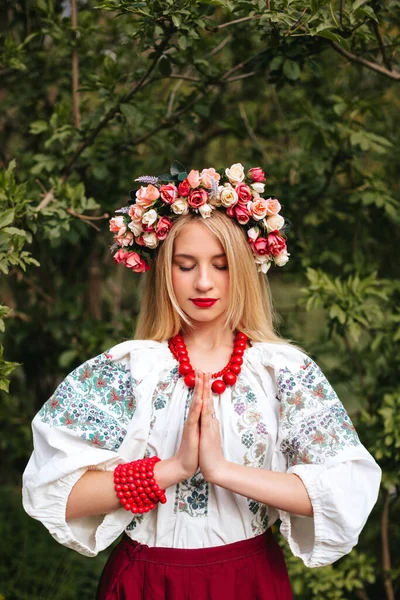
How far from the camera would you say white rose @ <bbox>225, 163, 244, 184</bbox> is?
2.07 metres

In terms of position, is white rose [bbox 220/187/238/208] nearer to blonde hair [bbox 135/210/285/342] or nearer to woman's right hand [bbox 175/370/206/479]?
blonde hair [bbox 135/210/285/342]

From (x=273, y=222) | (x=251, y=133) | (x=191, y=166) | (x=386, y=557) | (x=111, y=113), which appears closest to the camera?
(x=273, y=222)

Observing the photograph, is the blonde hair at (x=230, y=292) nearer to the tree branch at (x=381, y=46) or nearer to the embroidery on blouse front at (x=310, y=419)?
the embroidery on blouse front at (x=310, y=419)

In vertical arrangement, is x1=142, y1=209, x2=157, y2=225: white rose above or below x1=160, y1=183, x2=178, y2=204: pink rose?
below

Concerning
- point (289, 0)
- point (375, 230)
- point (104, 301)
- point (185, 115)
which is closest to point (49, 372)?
point (104, 301)

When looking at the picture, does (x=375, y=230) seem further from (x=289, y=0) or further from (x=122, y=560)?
(x=122, y=560)

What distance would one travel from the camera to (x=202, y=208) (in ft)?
6.67

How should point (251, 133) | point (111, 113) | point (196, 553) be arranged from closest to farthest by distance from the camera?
point (196, 553) → point (111, 113) → point (251, 133)

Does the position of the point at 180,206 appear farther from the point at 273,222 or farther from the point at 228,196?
the point at 273,222

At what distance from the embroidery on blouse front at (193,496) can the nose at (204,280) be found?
544mm

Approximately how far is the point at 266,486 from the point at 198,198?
85cm

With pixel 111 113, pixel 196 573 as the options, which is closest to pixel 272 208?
pixel 111 113

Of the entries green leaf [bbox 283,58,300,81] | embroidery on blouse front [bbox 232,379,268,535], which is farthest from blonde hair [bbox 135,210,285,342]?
green leaf [bbox 283,58,300,81]

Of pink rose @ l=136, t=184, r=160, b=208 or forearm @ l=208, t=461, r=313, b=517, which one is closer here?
forearm @ l=208, t=461, r=313, b=517
